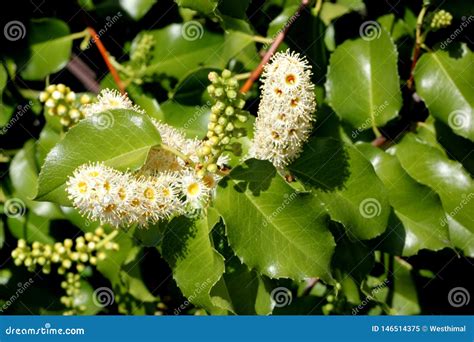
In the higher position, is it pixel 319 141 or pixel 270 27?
pixel 270 27

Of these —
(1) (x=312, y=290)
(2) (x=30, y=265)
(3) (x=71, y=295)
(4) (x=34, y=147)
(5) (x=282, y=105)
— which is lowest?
(1) (x=312, y=290)

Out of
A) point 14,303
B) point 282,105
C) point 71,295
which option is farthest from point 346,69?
point 14,303

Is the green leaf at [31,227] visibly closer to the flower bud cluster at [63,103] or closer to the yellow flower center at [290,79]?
the flower bud cluster at [63,103]

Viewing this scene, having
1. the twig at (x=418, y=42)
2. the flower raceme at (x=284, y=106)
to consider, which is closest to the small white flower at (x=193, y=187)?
the flower raceme at (x=284, y=106)

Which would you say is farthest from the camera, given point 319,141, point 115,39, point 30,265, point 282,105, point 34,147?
point 115,39

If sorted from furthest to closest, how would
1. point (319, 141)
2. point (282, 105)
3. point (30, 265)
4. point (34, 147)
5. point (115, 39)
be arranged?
1. point (115, 39)
2. point (34, 147)
3. point (30, 265)
4. point (319, 141)
5. point (282, 105)

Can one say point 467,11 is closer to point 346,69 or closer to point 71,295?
point 346,69
